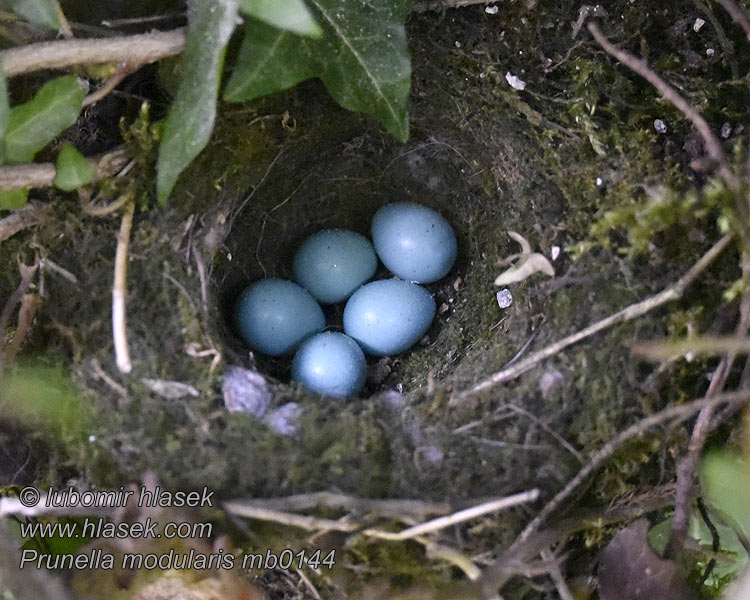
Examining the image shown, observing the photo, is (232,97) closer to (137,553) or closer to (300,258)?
(300,258)

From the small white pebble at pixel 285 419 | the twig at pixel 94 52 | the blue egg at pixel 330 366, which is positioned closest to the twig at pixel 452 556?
the small white pebble at pixel 285 419

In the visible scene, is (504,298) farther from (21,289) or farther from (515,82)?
(21,289)

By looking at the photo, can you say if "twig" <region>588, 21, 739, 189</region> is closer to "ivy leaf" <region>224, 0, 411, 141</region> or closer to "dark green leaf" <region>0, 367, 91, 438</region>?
"ivy leaf" <region>224, 0, 411, 141</region>

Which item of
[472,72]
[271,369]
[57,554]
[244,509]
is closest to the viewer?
[244,509]

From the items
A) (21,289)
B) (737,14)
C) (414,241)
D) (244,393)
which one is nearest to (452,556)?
(244,393)

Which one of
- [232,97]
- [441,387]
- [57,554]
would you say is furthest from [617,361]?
[57,554]

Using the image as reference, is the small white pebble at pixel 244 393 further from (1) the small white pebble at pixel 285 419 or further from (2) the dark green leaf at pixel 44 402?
(2) the dark green leaf at pixel 44 402
